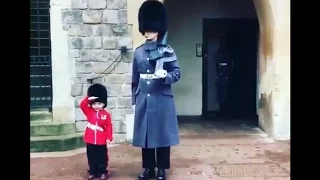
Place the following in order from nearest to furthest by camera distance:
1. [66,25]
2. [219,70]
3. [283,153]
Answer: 1. [283,153]
2. [66,25]
3. [219,70]

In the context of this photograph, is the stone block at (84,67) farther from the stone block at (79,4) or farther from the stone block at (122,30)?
the stone block at (79,4)

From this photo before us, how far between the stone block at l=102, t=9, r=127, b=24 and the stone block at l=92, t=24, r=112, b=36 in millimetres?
82

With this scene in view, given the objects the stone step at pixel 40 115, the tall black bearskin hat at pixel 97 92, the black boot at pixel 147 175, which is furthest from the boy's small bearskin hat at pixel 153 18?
the stone step at pixel 40 115

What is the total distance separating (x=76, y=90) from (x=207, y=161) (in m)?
2.17

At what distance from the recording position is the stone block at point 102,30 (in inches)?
304

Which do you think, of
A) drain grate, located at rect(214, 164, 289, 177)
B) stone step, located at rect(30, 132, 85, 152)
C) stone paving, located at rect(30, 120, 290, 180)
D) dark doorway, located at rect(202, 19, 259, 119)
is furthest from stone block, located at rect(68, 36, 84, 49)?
dark doorway, located at rect(202, 19, 259, 119)

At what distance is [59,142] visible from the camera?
24.2 ft

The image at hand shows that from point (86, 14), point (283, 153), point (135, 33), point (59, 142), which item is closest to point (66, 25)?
point (86, 14)

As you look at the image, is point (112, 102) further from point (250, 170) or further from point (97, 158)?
point (250, 170)

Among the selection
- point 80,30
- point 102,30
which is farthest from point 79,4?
point 102,30
